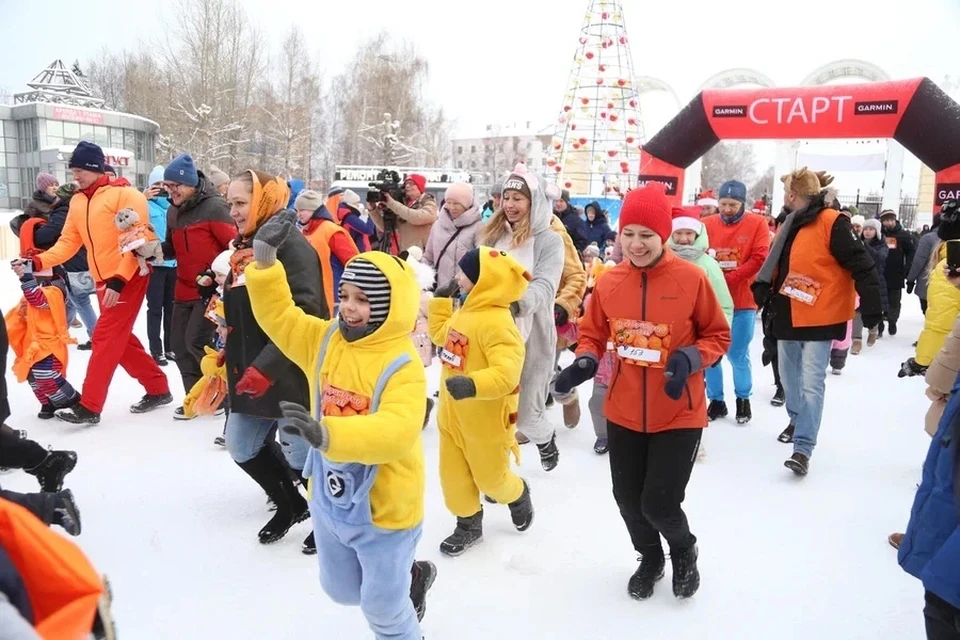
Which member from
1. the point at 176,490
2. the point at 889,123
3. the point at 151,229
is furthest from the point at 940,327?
the point at 889,123

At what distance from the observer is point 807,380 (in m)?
4.63

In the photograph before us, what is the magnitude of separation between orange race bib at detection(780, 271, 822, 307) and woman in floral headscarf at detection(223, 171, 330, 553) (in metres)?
3.01

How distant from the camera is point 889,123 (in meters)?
9.93

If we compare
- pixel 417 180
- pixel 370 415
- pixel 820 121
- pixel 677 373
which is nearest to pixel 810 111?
pixel 820 121

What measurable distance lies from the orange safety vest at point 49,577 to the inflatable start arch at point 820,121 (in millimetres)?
10917

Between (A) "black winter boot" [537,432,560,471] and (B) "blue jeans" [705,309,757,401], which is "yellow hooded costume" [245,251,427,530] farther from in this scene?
(B) "blue jeans" [705,309,757,401]

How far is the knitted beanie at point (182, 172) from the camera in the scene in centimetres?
479

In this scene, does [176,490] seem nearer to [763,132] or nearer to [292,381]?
[292,381]

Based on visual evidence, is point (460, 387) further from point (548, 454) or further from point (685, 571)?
point (548, 454)

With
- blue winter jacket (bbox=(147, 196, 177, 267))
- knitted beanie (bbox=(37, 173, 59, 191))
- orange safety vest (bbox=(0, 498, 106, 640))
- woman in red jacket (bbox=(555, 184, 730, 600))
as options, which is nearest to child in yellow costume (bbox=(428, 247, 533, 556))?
woman in red jacket (bbox=(555, 184, 730, 600))

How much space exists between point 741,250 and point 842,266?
1581mm

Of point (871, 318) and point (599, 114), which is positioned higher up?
point (599, 114)

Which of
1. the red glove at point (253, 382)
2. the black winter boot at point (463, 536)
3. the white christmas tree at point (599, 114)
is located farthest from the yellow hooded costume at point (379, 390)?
the white christmas tree at point (599, 114)

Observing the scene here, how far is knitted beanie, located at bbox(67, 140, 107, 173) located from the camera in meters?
5.05
